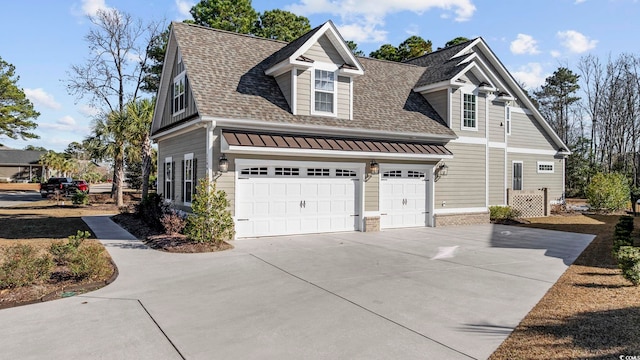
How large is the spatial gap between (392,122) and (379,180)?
2441 millimetres

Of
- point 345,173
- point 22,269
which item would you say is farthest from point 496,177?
point 22,269

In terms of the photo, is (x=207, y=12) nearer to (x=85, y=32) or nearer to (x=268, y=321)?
(x=85, y=32)

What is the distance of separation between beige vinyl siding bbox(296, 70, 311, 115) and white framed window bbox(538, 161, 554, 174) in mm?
16245

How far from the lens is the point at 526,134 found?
22781 mm

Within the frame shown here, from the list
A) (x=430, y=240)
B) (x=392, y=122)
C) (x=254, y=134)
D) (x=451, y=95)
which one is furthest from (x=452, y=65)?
(x=254, y=134)

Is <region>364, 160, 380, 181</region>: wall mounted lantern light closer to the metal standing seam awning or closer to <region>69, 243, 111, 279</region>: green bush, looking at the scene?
the metal standing seam awning

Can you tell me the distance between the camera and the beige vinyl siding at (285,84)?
14.0 metres

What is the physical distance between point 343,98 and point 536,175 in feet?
47.9

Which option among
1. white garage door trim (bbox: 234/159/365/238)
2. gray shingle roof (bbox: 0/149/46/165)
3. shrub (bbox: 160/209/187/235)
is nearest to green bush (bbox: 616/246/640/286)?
white garage door trim (bbox: 234/159/365/238)

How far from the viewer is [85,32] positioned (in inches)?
1131

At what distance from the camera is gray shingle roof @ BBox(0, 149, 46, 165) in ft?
187

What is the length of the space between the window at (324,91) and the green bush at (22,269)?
940cm

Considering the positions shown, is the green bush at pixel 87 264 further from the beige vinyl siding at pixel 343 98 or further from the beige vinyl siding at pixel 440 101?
the beige vinyl siding at pixel 440 101

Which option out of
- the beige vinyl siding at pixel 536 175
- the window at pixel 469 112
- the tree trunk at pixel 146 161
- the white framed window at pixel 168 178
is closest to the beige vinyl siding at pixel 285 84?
the white framed window at pixel 168 178
